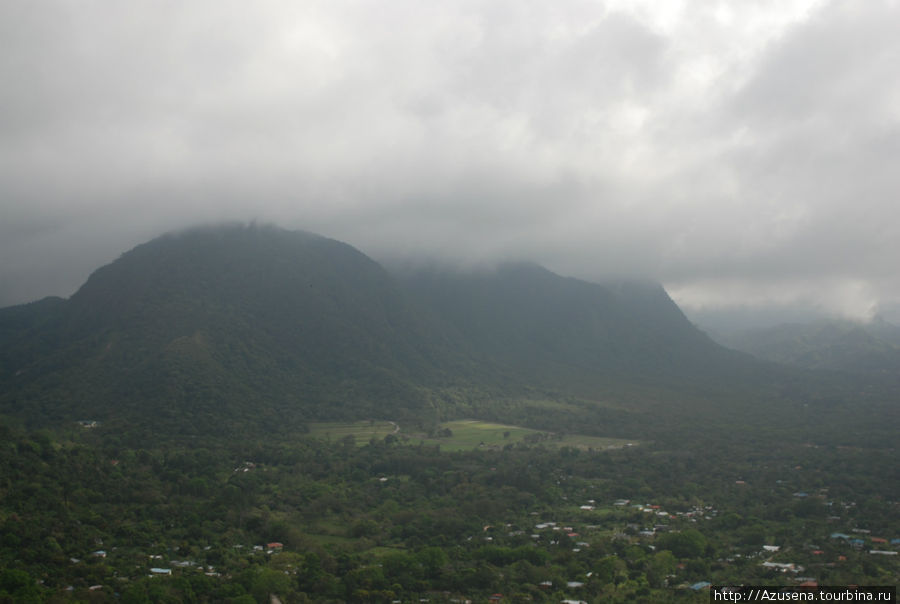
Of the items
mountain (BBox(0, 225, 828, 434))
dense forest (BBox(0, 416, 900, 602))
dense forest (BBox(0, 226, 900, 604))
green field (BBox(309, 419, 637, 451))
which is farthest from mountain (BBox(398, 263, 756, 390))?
dense forest (BBox(0, 416, 900, 602))

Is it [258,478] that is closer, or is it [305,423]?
[258,478]

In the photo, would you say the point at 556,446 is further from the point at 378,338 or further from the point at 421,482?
the point at 378,338

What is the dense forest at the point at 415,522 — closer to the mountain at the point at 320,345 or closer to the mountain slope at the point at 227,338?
the mountain slope at the point at 227,338

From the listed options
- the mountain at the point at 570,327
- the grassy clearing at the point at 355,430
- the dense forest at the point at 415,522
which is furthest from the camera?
the mountain at the point at 570,327

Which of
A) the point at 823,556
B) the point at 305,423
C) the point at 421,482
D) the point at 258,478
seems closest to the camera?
the point at 823,556

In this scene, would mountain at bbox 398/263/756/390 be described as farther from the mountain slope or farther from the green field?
the green field

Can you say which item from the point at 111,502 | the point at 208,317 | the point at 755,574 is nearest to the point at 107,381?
the point at 208,317

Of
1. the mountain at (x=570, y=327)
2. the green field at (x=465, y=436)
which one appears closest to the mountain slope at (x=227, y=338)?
the green field at (x=465, y=436)
